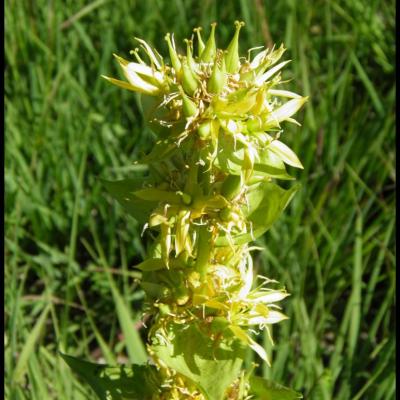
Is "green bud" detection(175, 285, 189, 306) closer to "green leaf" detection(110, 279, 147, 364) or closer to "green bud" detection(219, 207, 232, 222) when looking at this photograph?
"green bud" detection(219, 207, 232, 222)

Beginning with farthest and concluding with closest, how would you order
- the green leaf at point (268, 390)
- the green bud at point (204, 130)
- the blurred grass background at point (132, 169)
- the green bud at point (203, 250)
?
the blurred grass background at point (132, 169), the green leaf at point (268, 390), the green bud at point (203, 250), the green bud at point (204, 130)

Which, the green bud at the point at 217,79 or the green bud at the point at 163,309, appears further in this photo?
the green bud at the point at 163,309

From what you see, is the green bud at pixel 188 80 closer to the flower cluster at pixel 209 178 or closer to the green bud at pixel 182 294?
the flower cluster at pixel 209 178

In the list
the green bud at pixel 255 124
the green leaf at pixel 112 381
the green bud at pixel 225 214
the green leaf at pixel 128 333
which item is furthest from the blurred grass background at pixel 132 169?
the green bud at pixel 255 124

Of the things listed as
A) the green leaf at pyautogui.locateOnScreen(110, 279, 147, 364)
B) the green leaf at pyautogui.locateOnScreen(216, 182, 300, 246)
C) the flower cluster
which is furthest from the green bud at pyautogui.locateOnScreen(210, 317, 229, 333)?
the green leaf at pyautogui.locateOnScreen(110, 279, 147, 364)

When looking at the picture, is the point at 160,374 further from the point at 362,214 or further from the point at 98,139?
the point at 98,139

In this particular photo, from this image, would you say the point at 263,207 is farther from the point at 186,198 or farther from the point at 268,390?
the point at 268,390

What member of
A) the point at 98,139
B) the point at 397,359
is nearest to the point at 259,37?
the point at 98,139
